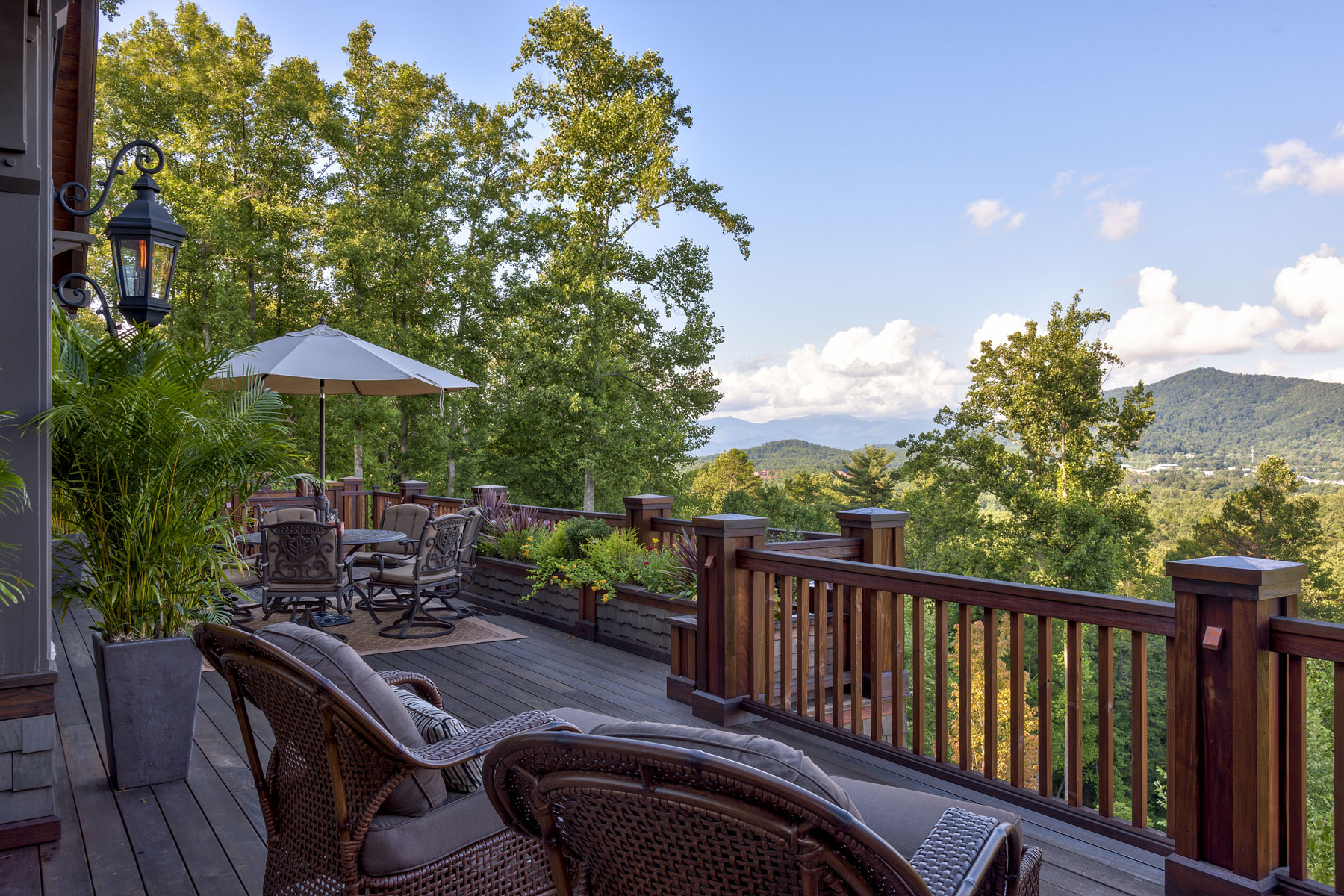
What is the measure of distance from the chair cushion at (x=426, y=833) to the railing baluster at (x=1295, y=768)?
223cm

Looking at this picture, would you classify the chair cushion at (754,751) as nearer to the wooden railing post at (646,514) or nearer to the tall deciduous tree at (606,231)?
the wooden railing post at (646,514)

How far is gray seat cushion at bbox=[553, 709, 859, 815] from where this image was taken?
1.13m

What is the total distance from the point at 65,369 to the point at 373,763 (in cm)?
235

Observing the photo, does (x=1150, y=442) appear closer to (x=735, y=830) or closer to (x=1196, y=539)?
(x=1196, y=539)

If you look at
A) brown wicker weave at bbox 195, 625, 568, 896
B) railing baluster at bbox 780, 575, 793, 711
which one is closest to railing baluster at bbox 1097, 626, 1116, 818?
railing baluster at bbox 780, 575, 793, 711

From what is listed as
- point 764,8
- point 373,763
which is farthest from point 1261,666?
point 764,8

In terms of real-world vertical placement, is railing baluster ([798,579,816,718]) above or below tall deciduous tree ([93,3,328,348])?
below

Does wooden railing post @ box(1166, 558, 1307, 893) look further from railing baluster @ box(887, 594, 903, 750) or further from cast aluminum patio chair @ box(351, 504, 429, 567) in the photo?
cast aluminum patio chair @ box(351, 504, 429, 567)

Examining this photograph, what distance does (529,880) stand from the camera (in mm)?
1939

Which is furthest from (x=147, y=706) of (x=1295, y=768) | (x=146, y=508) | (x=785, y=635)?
(x=1295, y=768)

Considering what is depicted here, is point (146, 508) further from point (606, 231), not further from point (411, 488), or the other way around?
point (606, 231)

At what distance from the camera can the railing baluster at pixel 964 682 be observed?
3023mm

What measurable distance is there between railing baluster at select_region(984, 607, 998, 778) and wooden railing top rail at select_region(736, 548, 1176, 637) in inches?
4.1

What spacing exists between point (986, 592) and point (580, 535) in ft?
12.6
